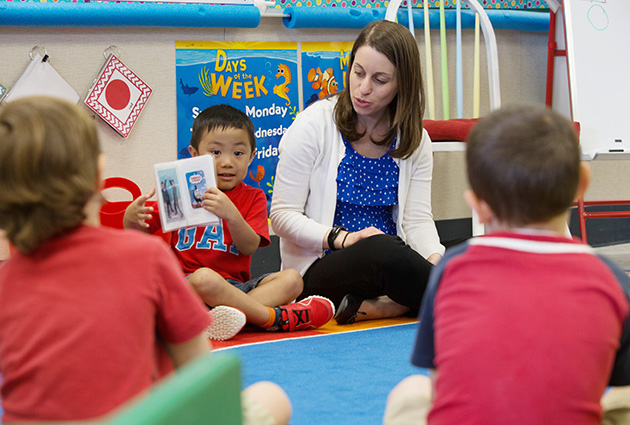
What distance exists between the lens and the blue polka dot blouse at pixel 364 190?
1.97m

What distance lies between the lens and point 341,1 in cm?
266

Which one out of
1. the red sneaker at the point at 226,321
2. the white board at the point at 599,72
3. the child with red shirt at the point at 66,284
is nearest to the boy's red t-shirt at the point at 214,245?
the red sneaker at the point at 226,321

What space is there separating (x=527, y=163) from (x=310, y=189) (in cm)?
131

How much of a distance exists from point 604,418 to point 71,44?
6.68 feet

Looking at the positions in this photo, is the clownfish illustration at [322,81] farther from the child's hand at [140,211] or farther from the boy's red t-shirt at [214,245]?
the child's hand at [140,211]

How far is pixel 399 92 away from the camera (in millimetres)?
1931

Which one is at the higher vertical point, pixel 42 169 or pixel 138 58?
pixel 138 58

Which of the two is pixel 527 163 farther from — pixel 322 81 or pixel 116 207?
pixel 322 81

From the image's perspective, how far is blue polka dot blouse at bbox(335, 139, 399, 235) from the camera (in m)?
1.97

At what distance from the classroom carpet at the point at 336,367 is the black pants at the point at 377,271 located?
0.09 meters

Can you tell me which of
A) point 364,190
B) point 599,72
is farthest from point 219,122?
point 599,72

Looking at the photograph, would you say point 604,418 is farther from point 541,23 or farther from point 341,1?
point 541,23

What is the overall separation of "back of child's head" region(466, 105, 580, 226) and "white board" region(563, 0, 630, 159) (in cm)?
202

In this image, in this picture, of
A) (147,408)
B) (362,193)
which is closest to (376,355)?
(362,193)
